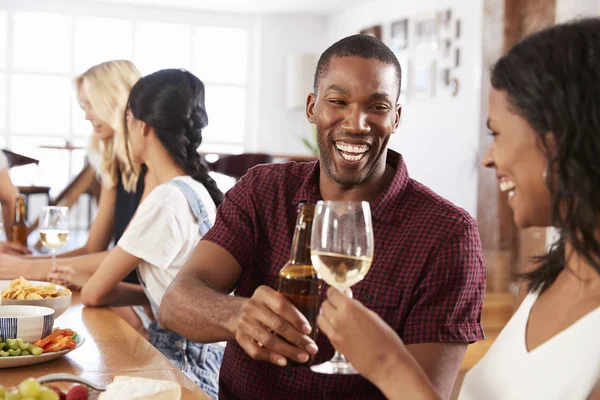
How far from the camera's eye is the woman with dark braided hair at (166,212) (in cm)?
225

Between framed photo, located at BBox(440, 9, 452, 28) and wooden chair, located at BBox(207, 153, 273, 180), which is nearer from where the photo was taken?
wooden chair, located at BBox(207, 153, 273, 180)

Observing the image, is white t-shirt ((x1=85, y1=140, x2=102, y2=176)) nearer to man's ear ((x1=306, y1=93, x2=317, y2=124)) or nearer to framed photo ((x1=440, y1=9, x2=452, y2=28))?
man's ear ((x1=306, y1=93, x2=317, y2=124))

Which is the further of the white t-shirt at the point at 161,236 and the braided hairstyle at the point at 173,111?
the braided hairstyle at the point at 173,111

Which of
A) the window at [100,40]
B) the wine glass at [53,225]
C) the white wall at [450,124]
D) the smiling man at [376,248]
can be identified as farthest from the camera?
the window at [100,40]

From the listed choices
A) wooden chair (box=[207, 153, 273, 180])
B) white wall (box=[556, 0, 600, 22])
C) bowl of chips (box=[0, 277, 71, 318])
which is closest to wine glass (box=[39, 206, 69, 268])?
bowl of chips (box=[0, 277, 71, 318])

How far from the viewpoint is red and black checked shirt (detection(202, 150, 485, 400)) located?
1.60m

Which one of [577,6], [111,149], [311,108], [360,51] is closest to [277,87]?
[577,6]

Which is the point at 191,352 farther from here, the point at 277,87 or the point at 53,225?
the point at 277,87

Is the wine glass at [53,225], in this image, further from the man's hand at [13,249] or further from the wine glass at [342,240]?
the wine glass at [342,240]

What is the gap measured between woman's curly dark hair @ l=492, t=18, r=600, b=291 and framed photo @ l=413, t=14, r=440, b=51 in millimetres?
6666

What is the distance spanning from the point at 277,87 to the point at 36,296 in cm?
912

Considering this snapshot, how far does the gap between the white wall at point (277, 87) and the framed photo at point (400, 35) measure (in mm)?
2392

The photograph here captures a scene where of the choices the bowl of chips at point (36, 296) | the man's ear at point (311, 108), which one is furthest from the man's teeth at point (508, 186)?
the bowl of chips at point (36, 296)

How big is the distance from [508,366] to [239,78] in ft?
33.2
